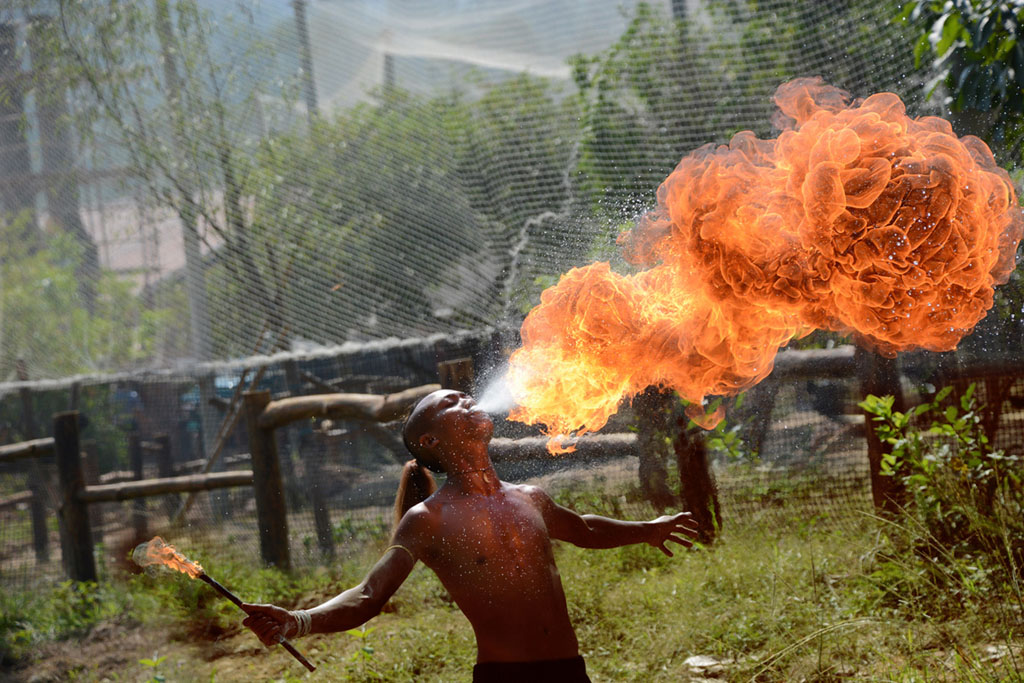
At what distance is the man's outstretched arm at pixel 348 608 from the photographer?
2262 mm

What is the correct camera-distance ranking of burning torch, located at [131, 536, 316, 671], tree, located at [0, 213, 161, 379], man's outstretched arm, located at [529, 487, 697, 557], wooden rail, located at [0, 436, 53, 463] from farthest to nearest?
tree, located at [0, 213, 161, 379], wooden rail, located at [0, 436, 53, 463], man's outstretched arm, located at [529, 487, 697, 557], burning torch, located at [131, 536, 316, 671]

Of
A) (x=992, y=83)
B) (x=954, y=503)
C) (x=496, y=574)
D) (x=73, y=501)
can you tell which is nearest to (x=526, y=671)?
(x=496, y=574)

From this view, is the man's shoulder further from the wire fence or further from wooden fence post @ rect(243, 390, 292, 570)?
wooden fence post @ rect(243, 390, 292, 570)

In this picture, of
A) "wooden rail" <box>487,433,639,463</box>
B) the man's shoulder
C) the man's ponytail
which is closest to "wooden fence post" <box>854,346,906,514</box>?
"wooden rail" <box>487,433,639,463</box>

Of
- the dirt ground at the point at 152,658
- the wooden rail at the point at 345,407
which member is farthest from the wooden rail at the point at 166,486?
the dirt ground at the point at 152,658

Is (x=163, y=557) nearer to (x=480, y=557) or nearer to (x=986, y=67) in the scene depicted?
(x=480, y=557)

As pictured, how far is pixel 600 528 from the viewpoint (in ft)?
9.61

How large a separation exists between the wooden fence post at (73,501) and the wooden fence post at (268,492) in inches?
65.9

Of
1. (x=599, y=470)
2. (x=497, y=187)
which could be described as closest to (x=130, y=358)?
(x=497, y=187)

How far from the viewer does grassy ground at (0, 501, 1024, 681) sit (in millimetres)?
3701

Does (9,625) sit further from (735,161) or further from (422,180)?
(735,161)

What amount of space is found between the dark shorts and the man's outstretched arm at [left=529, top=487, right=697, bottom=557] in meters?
0.42

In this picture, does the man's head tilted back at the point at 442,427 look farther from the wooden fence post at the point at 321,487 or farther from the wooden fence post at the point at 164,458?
the wooden fence post at the point at 164,458

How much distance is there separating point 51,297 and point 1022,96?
9.98 m
